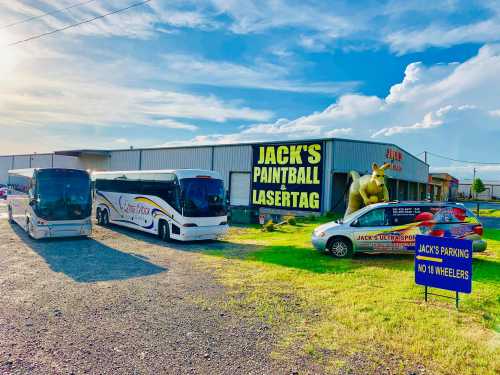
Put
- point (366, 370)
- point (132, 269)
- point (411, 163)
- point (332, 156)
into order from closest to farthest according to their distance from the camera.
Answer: point (366, 370) → point (132, 269) → point (332, 156) → point (411, 163)

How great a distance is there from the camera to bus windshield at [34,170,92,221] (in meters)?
15.1

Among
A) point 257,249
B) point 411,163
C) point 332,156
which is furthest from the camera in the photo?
point 411,163

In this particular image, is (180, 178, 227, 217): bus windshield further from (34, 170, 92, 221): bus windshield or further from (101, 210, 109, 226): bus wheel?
(101, 210, 109, 226): bus wheel

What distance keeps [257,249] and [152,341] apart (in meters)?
8.95

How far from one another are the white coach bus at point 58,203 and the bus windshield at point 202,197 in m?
4.30

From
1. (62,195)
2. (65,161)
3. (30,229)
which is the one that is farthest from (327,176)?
(65,161)

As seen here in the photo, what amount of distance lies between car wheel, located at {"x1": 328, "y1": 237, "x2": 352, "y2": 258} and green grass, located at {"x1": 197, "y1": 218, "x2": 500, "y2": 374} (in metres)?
0.34

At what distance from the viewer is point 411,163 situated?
39.8 meters

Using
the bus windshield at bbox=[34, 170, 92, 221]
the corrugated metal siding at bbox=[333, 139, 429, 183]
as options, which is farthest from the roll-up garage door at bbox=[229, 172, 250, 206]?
the bus windshield at bbox=[34, 170, 92, 221]

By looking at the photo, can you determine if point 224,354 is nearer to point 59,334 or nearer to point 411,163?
point 59,334

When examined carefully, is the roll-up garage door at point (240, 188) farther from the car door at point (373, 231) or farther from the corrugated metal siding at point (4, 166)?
the corrugated metal siding at point (4, 166)

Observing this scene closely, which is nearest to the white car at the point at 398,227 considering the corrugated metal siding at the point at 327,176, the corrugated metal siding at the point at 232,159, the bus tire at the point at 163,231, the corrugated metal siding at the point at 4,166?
the bus tire at the point at 163,231

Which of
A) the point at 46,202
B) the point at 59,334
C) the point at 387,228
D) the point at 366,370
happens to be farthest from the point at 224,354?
the point at 46,202

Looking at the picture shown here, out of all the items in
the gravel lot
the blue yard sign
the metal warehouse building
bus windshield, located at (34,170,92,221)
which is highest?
the metal warehouse building
